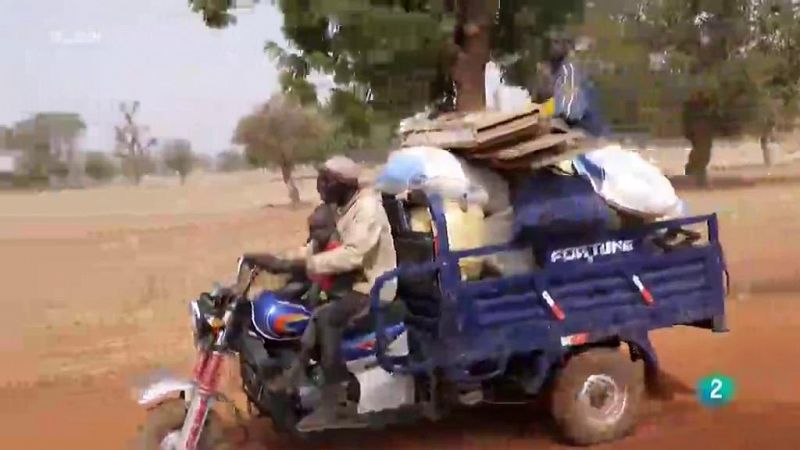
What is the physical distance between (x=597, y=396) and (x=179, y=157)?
6.81 meters

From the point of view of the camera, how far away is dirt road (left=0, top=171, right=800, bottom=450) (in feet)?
19.8

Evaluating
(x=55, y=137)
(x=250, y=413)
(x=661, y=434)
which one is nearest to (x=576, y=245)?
(x=661, y=434)

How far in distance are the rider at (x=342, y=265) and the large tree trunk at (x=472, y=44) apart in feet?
15.5

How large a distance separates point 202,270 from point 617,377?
6991 millimetres

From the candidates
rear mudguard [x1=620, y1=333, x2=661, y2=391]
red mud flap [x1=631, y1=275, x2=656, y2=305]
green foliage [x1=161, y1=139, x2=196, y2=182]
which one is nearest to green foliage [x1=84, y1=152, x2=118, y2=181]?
green foliage [x1=161, y1=139, x2=196, y2=182]

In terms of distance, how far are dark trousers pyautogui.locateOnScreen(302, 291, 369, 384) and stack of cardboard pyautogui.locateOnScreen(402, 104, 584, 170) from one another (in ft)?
3.36

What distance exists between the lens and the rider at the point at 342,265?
5086 millimetres

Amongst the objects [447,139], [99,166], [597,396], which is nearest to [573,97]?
[447,139]

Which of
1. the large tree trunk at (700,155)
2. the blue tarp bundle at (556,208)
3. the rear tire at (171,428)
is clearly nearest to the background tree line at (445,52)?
the large tree trunk at (700,155)

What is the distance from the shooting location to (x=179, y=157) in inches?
446

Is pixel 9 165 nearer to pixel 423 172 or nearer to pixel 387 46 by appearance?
pixel 387 46

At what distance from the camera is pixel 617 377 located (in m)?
5.66

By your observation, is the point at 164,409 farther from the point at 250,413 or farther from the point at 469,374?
the point at 469,374

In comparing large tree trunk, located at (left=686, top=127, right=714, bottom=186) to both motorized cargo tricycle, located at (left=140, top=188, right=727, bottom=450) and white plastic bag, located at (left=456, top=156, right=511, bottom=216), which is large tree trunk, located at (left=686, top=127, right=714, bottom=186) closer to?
motorized cargo tricycle, located at (left=140, top=188, right=727, bottom=450)
